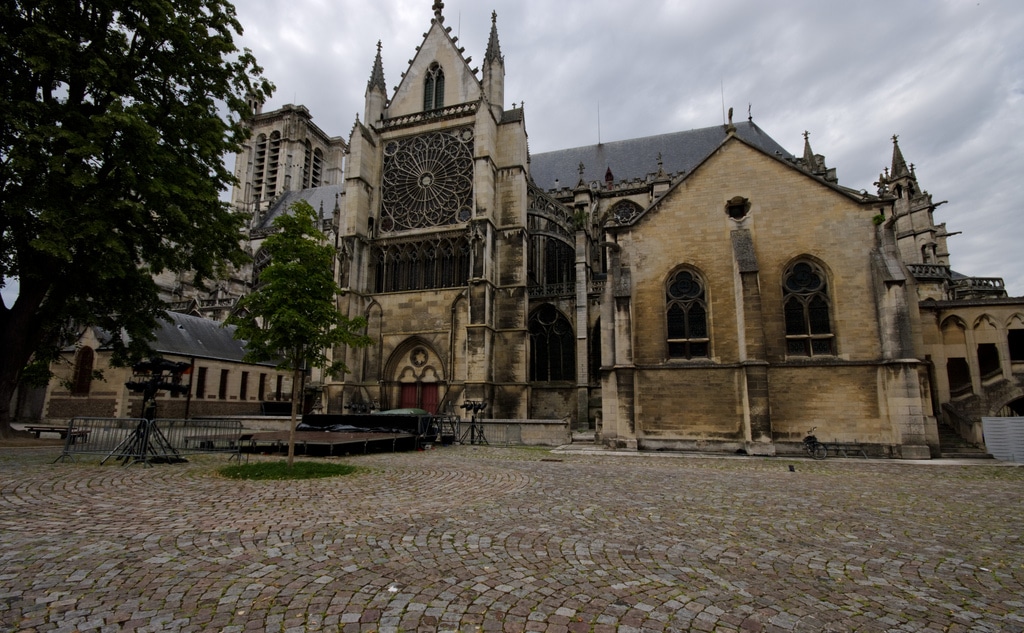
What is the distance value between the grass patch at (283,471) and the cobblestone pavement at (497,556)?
2.21 feet

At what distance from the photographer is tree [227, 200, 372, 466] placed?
9922 millimetres

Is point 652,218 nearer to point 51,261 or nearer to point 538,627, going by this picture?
point 538,627

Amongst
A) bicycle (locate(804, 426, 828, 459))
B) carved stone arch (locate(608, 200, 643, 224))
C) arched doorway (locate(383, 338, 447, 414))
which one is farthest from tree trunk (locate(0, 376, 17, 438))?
carved stone arch (locate(608, 200, 643, 224))

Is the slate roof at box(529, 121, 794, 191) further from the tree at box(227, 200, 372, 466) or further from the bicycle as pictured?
the tree at box(227, 200, 372, 466)

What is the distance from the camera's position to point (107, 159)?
12070mm

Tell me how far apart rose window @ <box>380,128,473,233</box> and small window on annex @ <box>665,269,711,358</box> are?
1289 cm

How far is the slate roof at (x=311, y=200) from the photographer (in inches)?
1801

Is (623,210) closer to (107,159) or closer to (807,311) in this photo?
(807,311)

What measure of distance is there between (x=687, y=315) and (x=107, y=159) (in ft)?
53.5

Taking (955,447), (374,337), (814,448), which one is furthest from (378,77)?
(955,447)

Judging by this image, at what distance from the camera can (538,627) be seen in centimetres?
313

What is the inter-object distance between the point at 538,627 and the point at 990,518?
6806 millimetres

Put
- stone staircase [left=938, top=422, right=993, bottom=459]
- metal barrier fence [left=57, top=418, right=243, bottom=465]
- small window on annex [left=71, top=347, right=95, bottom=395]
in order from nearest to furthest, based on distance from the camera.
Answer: metal barrier fence [left=57, top=418, right=243, bottom=465], stone staircase [left=938, top=422, right=993, bottom=459], small window on annex [left=71, top=347, right=95, bottom=395]

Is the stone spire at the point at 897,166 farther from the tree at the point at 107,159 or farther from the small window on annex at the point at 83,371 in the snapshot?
the small window on annex at the point at 83,371
